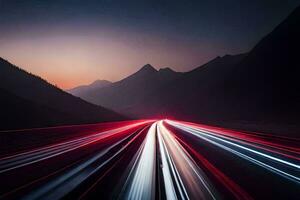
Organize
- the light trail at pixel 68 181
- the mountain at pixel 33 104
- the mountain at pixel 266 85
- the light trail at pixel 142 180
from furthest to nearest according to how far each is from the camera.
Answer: the mountain at pixel 266 85 → the mountain at pixel 33 104 → the light trail at pixel 142 180 → the light trail at pixel 68 181

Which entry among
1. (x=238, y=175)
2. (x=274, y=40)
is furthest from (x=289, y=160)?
(x=274, y=40)

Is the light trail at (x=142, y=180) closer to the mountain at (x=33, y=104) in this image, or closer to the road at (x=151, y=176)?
the road at (x=151, y=176)

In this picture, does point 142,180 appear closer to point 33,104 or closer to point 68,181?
point 68,181

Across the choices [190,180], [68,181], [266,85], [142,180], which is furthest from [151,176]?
Result: [266,85]

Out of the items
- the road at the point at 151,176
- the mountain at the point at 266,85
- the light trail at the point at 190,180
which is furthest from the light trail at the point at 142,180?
the mountain at the point at 266,85

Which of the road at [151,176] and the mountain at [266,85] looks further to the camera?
the mountain at [266,85]

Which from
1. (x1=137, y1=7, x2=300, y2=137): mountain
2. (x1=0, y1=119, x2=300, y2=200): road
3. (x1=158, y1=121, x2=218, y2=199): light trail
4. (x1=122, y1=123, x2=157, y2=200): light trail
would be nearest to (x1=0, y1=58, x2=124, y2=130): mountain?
(x1=0, y1=119, x2=300, y2=200): road

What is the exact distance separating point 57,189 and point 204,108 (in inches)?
6467

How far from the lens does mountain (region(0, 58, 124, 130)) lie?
39.8 m

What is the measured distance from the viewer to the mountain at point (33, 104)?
39.8m

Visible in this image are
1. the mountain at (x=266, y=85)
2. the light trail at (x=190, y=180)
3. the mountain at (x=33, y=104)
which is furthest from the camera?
the mountain at (x=266, y=85)

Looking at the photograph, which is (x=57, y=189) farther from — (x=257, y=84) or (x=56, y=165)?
(x=257, y=84)

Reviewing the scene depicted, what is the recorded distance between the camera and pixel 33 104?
159 feet

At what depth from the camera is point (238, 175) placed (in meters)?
12.6
